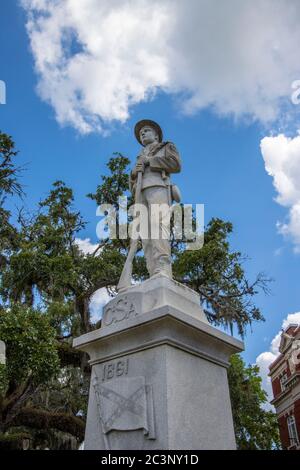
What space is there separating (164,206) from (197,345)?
1.86 m

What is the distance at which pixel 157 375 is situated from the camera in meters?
3.70

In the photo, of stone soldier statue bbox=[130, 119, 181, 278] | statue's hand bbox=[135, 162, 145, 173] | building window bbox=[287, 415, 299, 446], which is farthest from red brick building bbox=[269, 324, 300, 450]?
statue's hand bbox=[135, 162, 145, 173]

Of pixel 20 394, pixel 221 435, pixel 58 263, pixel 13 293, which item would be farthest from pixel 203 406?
pixel 13 293

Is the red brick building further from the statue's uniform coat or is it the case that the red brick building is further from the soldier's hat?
the statue's uniform coat

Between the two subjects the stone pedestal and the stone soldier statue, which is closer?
the stone pedestal

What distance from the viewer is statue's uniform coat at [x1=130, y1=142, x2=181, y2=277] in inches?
196

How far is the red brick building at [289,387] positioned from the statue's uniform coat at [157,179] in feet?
87.1

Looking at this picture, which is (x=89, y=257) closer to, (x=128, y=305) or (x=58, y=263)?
(x=58, y=263)

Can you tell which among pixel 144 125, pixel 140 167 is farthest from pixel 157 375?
pixel 144 125

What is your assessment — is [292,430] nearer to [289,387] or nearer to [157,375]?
[289,387]

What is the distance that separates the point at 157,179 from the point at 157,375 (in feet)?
8.78

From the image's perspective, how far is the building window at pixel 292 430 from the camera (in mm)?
29141

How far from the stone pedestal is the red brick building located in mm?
26992

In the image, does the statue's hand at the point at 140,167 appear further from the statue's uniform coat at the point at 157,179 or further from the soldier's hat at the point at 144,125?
the soldier's hat at the point at 144,125
